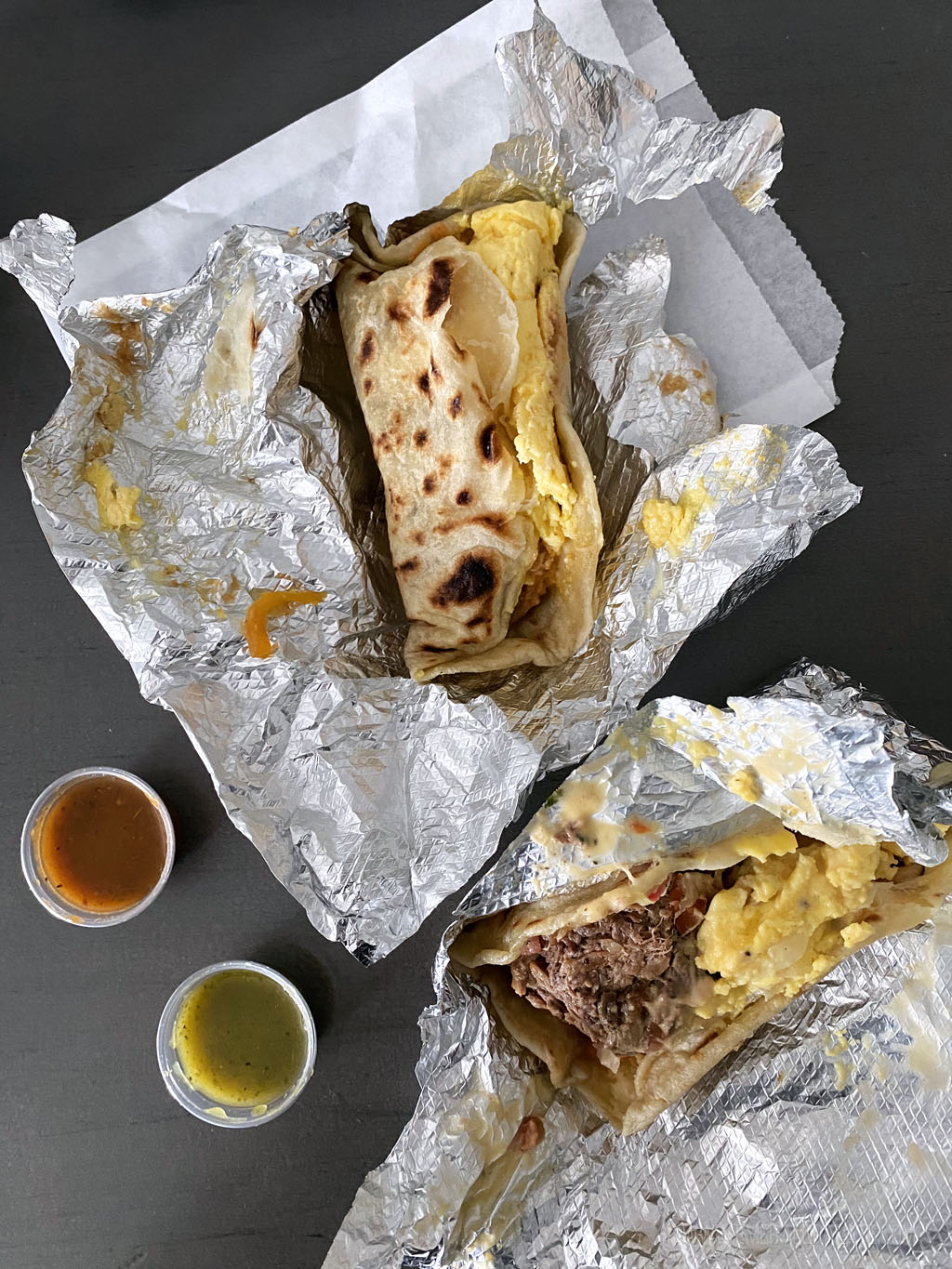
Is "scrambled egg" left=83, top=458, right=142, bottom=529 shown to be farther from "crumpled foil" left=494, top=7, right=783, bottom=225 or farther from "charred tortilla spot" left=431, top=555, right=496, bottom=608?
"crumpled foil" left=494, top=7, right=783, bottom=225

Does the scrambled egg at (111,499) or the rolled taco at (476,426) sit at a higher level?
the scrambled egg at (111,499)

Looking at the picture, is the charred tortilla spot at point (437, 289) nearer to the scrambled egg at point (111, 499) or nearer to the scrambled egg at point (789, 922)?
the scrambled egg at point (111, 499)

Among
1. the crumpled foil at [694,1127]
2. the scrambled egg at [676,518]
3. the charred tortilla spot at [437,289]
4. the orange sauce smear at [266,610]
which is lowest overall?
the crumpled foil at [694,1127]

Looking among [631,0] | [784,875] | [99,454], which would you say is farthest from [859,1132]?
[631,0]

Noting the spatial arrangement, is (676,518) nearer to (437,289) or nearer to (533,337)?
(533,337)

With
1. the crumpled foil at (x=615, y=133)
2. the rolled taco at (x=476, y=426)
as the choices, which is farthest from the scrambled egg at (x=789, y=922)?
the crumpled foil at (x=615, y=133)

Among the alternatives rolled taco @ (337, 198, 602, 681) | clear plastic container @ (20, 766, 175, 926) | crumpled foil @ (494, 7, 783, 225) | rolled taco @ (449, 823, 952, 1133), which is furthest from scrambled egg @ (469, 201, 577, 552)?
clear plastic container @ (20, 766, 175, 926)
